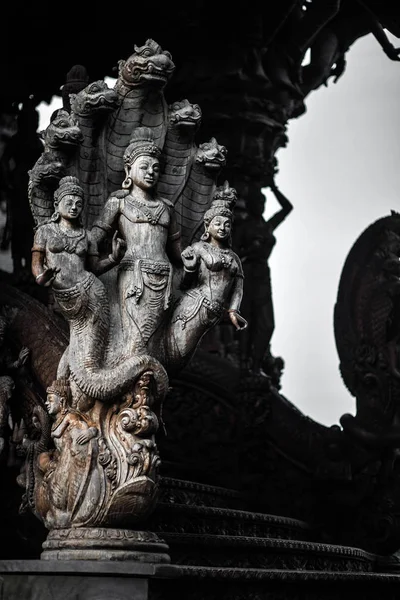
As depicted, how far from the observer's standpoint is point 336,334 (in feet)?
34.3

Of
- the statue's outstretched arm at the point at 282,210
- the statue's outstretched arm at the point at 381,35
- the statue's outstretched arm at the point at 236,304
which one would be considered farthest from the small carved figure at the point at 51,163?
the statue's outstretched arm at the point at 282,210

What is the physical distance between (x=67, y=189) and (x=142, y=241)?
1.24 ft

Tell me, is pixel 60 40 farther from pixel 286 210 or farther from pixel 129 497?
pixel 129 497

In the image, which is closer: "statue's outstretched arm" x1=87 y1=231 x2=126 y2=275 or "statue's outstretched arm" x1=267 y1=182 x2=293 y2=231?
"statue's outstretched arm" x1=87 y1=231 x2=126 y2=275

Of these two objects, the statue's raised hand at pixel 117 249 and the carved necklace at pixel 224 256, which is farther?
the carved necklace at pixel 224 256

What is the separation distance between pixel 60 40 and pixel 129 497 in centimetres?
649

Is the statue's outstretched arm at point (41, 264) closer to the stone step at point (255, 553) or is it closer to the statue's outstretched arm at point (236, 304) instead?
the statue's outstretched arm at point (236, 304)

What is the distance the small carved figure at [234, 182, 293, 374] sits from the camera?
447 inches

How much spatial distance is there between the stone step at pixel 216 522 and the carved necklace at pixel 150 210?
60.0 inches

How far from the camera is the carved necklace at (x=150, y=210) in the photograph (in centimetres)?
636

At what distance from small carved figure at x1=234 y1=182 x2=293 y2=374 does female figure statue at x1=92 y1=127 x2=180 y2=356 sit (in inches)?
190

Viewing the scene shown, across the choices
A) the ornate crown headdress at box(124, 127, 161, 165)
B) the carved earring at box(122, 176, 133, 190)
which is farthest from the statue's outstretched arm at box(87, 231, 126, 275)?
the ornate crown headdress at box(124, 127, 161, 165)

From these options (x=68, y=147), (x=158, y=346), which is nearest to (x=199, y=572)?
(x=158, y=346)

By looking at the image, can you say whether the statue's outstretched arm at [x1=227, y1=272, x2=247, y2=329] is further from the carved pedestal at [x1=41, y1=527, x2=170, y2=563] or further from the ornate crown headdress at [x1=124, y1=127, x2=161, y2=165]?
the carved pedestal at [x1=41, y1=527, x2=170, y2=563]
